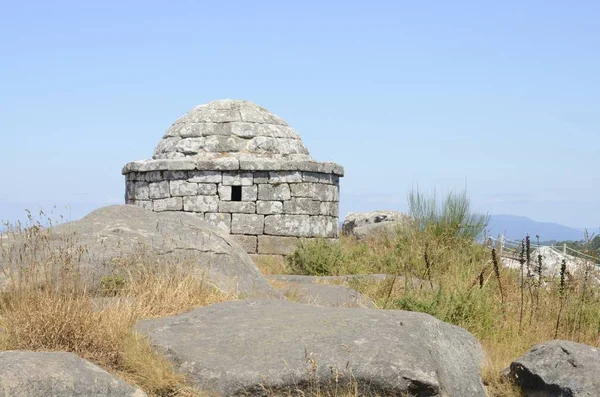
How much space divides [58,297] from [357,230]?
42.6 feet

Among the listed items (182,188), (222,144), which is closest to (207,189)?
(182,188)

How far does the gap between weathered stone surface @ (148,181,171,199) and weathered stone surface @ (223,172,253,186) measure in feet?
3.91

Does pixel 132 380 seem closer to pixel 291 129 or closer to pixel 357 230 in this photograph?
pixel 291 129

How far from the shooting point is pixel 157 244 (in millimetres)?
7734

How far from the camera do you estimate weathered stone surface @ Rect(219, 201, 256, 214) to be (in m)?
14.2

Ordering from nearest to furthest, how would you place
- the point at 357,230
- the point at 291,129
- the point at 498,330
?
the point at 498,330 < the point at 291,129 < the point at 357,230

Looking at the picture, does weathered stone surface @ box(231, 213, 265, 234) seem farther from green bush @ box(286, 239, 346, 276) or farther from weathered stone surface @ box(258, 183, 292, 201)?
green bush @ box(286, 239, 346, 276)

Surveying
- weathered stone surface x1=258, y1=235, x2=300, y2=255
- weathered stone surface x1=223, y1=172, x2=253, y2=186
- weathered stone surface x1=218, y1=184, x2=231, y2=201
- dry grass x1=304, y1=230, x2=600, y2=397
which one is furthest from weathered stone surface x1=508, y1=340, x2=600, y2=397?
weathered stone surface x1=218, y1=184, x2=231, y2=201

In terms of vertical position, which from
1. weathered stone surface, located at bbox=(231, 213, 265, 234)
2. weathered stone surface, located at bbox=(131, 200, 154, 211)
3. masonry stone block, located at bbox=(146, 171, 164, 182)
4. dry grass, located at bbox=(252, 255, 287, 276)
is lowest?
dry grass, located at bbox=(252, 255, 287, 276)

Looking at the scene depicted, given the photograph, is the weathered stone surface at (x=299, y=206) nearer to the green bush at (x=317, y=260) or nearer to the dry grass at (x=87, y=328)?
the green bush at (x=317, y=260)

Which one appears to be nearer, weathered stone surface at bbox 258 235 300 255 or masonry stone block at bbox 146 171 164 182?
weathered stone surface at bbox 258 235 300 255

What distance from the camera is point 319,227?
47.9 ft

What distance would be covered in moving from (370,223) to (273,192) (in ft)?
16.6

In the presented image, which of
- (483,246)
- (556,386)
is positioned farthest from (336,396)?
(483,246)
